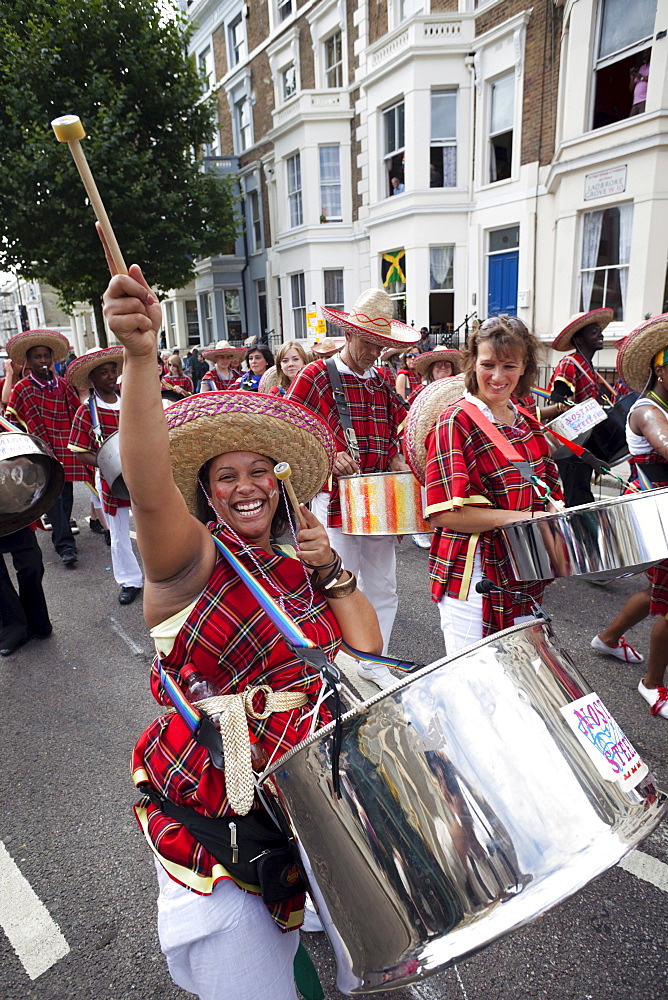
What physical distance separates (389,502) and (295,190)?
20.0 meters

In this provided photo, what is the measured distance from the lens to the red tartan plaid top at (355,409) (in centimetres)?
367

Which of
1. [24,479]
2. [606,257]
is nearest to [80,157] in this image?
[24,479]

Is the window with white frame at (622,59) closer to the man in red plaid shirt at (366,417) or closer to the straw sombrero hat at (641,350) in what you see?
the straw sombrero hat at (641,350)

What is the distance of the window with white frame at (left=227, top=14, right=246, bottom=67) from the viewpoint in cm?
2252

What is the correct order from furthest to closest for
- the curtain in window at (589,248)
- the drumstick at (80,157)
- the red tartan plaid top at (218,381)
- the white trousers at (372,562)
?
1. the curtain in window at (589,248)
2. the red tartan plaid top at (218,381)
3. the white trousers at (372,562)
4. the drumstick at (80,157)

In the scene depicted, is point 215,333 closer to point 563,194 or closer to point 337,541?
point 563,194

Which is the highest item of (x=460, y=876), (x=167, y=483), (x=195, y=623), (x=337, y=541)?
(x=167, y=483)

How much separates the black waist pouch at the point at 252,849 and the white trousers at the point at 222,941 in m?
0.06

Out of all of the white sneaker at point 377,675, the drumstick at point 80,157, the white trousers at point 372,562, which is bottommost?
the white sneaker at point 377,675

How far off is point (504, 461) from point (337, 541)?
1.53 m

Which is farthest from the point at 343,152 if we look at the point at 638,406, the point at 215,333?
the point at 638,406

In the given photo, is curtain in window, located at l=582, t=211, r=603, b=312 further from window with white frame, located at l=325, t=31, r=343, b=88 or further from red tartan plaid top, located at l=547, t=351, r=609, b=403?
window with white frame, located at l=325, t=31, r=343, b=88

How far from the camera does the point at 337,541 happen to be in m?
3.77

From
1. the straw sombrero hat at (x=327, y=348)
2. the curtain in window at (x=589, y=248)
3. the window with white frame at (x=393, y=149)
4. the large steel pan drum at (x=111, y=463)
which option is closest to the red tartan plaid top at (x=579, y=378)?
the straw sombrero hat at (x=327, y=348)
